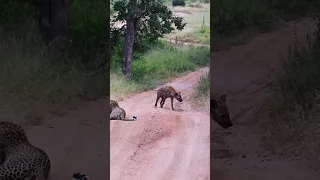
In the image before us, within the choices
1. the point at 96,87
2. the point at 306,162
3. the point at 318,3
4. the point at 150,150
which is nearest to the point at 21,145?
the point at 96,87

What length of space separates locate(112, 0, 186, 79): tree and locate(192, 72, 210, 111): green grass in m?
0.28

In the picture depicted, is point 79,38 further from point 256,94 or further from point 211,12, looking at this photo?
point 256,94

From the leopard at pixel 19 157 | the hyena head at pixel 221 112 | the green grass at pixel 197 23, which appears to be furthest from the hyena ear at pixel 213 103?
the leopard at pixel 19 157

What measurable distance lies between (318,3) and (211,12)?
504 mm

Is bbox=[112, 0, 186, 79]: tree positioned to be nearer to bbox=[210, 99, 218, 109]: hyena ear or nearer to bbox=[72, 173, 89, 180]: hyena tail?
bbox=[210, 99, 218, 109]: hyena ear

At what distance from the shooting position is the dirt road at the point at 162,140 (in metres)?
2.48

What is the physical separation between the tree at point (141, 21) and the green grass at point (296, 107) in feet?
1.87

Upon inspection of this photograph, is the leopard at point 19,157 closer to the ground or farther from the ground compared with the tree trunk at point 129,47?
closer to the ground

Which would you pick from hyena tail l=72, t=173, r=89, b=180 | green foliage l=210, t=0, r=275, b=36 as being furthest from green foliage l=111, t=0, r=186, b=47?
hyena tail l=72, t=173, r=89, b=180

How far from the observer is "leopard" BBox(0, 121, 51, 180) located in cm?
236

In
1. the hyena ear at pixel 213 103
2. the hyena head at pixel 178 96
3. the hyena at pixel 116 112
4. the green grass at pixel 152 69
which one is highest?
the green grass at pixel 152 69

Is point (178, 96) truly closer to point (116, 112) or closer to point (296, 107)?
point (116, 112)

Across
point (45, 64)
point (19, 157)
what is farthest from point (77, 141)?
point (45, 64)

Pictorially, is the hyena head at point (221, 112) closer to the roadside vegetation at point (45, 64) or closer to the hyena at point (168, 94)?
the hyena at point (168, 94)
